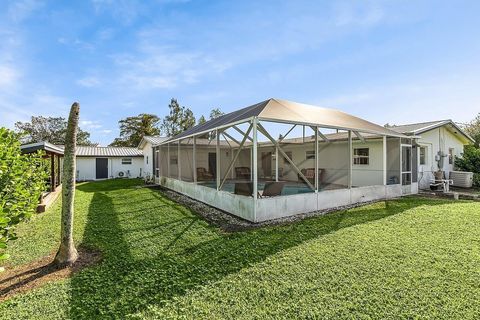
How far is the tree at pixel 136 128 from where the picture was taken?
127 ft

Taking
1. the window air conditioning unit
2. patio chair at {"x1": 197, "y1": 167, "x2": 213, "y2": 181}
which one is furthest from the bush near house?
patio chair at {"x1": 197, "y1": 167, "x2": 213, "y2": 181}

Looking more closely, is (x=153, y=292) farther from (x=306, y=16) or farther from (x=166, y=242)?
(x=306, y=16)

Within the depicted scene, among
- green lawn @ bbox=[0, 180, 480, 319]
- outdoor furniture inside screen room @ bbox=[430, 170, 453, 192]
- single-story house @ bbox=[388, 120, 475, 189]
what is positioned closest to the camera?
green lawn @ bbox=[0, 180, 480, 319]

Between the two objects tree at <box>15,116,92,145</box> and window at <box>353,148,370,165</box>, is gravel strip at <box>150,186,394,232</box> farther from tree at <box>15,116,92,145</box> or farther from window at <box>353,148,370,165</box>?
tree at <box>15,116,92,145</box>

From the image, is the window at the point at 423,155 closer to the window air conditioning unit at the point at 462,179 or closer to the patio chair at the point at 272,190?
the window air conditioning unit at the point at 462,179

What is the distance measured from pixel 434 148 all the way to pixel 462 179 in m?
2.17

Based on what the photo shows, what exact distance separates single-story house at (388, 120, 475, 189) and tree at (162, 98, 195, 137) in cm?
3221

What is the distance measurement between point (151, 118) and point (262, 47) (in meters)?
31.1

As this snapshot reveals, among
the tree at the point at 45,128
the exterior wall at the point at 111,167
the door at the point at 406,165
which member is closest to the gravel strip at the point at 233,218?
the door at the point at 406,165

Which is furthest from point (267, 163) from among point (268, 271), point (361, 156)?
point (268, 271)

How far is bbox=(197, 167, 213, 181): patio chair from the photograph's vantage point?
33.0ft

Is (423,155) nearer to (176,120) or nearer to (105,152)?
(105,152)

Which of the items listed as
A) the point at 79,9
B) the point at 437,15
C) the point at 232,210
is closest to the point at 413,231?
the point at 232,210

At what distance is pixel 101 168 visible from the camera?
892 inches
